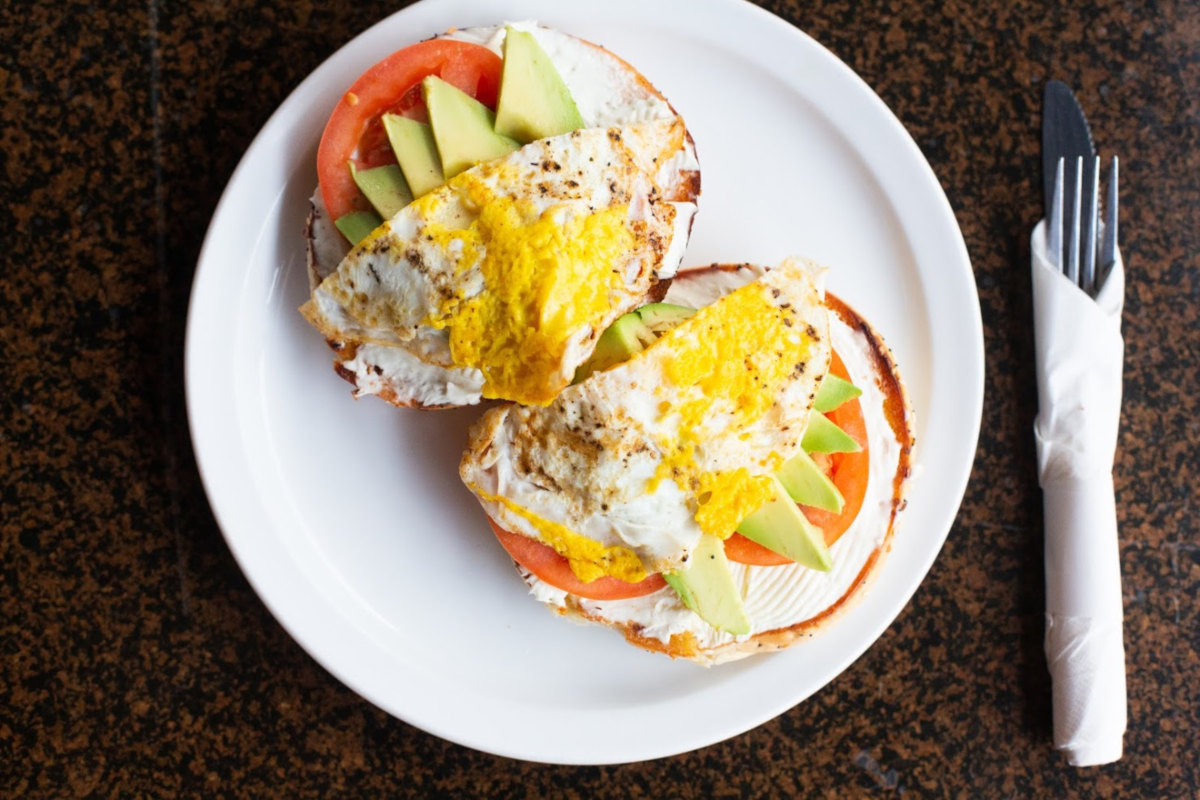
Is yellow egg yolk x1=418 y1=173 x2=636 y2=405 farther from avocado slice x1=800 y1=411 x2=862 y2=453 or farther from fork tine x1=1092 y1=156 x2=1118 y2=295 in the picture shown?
fork tine x1=1092 y1=156 x2=1118 y2=295

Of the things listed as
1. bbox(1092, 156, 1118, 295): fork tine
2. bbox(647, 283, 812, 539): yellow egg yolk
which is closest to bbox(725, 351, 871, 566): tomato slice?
bbox(647, 283, 812, 539): yellow egg yolk

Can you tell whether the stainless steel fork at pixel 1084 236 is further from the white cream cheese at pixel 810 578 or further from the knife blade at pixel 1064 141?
the white cream cheese at pixel 810 578

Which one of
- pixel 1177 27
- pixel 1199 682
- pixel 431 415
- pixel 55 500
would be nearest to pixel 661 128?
pixel 431 415

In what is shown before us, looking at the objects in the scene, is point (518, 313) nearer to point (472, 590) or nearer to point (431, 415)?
point (431, 415)

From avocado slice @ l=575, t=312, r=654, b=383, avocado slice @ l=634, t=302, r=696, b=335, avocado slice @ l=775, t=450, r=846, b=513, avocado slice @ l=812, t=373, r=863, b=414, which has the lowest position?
avocado slice @ l=775, t=450, r=846, b=513

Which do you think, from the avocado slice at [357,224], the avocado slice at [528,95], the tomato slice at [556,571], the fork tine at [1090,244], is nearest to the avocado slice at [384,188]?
the avocado slice at [357,224]

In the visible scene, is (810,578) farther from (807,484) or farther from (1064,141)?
(1064,141)
